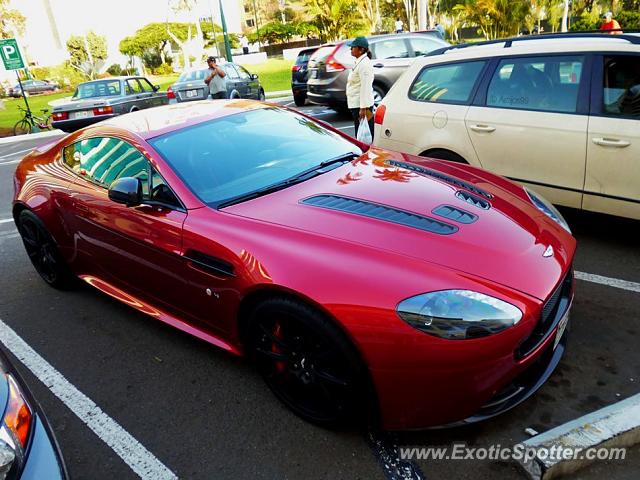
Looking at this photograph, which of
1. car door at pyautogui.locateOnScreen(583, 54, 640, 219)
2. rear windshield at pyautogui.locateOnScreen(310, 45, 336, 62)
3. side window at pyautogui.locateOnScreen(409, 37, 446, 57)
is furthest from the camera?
rear windshield at pyautogui.locateOnScreen(310, 45, 336, 62)

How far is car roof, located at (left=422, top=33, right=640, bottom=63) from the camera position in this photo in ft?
12.2

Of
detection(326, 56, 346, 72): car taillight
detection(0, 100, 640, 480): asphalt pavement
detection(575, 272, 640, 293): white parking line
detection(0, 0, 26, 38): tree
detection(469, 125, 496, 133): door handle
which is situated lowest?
detection(575, 272, 640, 293): white parking line

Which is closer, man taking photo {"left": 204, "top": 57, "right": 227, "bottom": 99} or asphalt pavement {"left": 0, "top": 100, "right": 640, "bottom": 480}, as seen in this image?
asphalt pavement {"left": 0, "top": 100, "right": 640, "bottom": 480}

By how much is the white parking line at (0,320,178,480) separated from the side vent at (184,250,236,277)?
0.92 m

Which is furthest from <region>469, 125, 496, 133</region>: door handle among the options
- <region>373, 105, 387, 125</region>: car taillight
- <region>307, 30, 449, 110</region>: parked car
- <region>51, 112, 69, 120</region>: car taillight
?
<region>51, 112, 69, 120</region>: car taillight

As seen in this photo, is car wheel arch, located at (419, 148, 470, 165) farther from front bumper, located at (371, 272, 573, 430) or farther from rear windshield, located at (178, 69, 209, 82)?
rear windshield, located at (178, 69, 209, 82)

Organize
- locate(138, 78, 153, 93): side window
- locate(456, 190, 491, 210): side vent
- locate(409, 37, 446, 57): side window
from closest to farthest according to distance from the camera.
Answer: locate(456, 190, 491, 210): side vent → locate(409, 37, 446, 57): side window → locate(138, 78, 153, 93): side window

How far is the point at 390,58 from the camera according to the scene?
10.5 metres

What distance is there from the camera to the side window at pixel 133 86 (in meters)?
13.7

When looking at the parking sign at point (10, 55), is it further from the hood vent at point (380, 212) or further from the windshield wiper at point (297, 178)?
the hood vent at point (380, 212)

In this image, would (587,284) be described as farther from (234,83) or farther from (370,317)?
(234,83)

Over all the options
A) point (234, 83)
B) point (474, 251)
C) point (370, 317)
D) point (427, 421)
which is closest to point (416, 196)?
point (474, 251)

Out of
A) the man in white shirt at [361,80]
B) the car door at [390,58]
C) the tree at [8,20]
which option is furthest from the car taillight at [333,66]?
the tree at [8,20]

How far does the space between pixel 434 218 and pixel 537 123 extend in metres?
2.08
